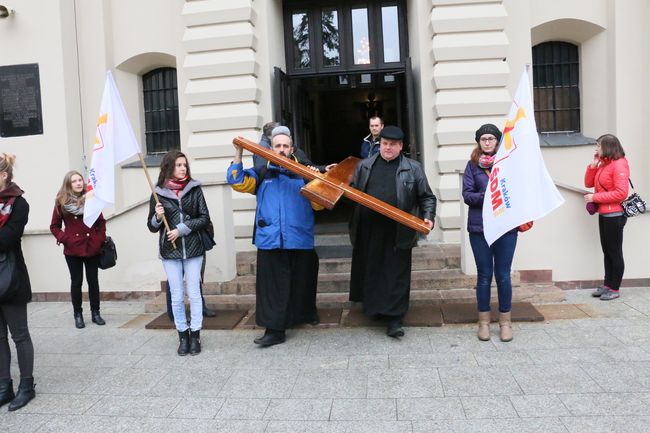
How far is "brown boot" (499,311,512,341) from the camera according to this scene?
525 cm

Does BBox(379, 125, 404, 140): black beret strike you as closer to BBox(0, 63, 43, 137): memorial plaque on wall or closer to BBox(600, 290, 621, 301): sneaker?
BBox(600, 290, 621, 301): sneaker

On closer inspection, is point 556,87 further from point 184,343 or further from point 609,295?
point 184,343

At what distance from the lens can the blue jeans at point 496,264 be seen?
5.18 metres

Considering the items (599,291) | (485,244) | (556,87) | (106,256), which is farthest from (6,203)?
(556,87)

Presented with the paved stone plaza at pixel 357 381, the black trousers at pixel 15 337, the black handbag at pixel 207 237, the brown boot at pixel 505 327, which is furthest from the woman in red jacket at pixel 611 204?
Answer: the black trousers at pixel 15 337

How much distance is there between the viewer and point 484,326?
535 centimetres

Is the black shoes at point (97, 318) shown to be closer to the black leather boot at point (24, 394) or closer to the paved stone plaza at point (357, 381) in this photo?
the paved stone plaza at point (357, 381)

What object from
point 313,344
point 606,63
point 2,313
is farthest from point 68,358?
point 606,63

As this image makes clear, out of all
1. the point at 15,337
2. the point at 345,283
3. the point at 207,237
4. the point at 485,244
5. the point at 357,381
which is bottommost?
the point at 357,381

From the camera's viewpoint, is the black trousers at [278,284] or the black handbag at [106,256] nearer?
the black trousers at [278,284]

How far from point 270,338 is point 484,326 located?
2121 mm

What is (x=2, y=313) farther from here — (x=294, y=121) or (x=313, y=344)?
(x=294, y=121)

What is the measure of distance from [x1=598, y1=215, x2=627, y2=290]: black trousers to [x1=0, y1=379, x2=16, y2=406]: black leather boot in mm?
6501

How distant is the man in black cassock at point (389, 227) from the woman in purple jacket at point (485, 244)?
0.41 metres
